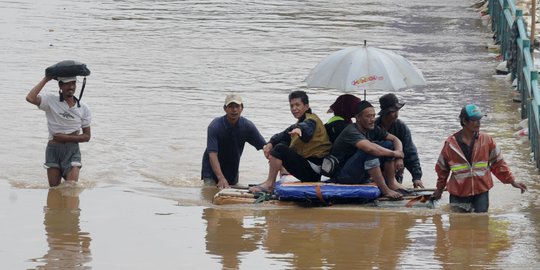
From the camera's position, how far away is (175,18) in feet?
84.5

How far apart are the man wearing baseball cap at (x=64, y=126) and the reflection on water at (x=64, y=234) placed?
0.22 meters

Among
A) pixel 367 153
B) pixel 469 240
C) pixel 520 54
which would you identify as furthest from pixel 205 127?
pixel 469 240

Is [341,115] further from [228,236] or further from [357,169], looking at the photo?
[228,236]

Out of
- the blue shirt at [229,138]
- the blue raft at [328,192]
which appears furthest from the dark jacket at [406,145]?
the blue shirt at [229,138]

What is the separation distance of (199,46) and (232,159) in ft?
33.3

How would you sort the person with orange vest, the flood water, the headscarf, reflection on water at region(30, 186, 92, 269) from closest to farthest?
reflection on water at region(30, 186, 92, 269) < the flood water < the person with orange vest < the headscarf

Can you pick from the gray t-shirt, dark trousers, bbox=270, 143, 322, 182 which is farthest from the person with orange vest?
dark trousers, bbox=270, 143, 322, 182

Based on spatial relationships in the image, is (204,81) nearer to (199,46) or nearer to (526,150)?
(199,46)

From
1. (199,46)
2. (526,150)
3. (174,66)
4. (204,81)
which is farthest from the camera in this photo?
(199,46)

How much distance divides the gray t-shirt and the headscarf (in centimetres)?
30

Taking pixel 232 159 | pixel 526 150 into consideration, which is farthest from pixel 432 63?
pixel 232 159

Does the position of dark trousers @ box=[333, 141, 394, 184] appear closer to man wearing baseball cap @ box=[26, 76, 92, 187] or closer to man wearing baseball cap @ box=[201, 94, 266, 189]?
man wearing baseball cap @ box=[201, 94, 266, 189]

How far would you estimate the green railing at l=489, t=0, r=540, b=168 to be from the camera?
13823mm

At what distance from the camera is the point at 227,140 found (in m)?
12.1
